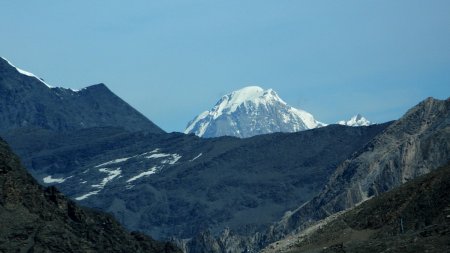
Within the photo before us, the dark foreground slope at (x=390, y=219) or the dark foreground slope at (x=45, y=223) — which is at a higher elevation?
the dark foreground slope at (x=45, y=223)

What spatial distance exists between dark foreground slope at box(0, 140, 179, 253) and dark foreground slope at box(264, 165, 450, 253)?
2225cm

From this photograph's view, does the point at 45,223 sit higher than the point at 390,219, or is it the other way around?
the point at 45,223

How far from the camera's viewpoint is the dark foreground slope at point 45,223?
385 feet

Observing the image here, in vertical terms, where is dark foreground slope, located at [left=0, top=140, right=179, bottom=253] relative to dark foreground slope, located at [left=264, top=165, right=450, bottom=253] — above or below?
above

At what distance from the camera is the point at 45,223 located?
407ft

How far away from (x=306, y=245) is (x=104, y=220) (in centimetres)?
2475

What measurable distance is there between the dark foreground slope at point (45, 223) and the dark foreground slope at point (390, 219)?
22255 mm

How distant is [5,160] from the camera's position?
133750 millimetres

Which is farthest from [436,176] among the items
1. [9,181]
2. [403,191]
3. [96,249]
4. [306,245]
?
[9,181]

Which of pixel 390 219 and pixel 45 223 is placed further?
pixel 390 219

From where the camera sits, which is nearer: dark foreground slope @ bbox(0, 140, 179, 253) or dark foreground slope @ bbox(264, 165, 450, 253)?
dark foreground slope @ bbox(264, 165, 450, 253)

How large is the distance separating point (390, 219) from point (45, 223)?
124 ft

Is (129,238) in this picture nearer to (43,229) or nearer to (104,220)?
(104,220)

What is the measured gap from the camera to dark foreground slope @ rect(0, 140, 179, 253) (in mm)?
117500
